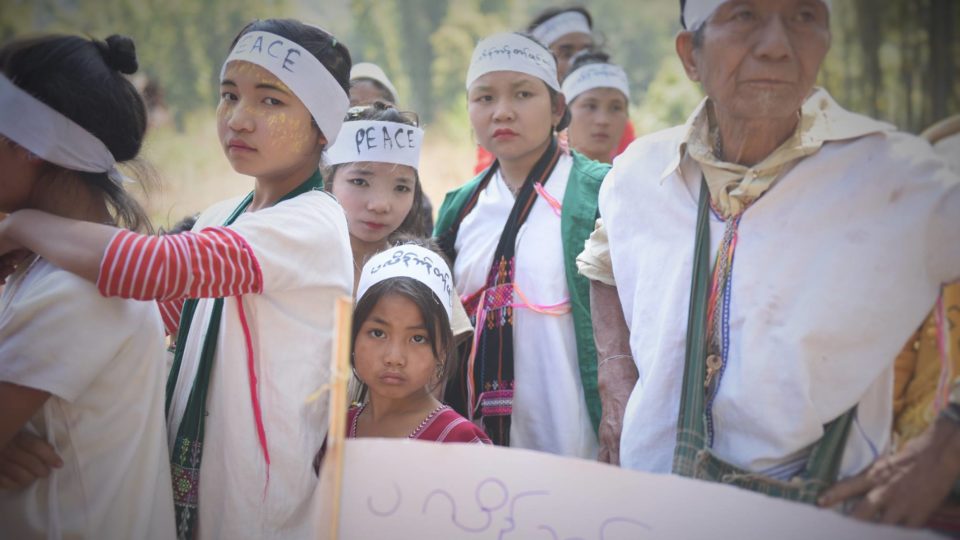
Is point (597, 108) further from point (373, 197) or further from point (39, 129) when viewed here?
point (39, 129)

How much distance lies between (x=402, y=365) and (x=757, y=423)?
1.10 metres

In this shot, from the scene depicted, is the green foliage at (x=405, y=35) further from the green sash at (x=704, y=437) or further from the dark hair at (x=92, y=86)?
the green sash at (x=704, y=437)

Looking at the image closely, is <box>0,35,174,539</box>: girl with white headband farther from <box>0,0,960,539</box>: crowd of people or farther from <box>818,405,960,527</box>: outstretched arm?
<box>818,405,960,527</box>: outstretched arm

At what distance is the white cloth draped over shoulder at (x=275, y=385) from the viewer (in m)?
1.79

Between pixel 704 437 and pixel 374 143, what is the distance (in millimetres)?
1764

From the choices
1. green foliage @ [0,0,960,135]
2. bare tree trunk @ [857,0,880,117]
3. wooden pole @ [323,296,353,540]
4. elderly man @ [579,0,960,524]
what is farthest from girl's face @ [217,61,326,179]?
green foliage @ [0,0,960,135]

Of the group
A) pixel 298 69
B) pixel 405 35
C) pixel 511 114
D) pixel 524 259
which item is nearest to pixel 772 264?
pixel 524 259

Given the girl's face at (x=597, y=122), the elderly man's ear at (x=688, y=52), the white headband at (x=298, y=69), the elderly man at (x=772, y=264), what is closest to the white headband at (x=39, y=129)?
the white headband at (x=298, y=69)

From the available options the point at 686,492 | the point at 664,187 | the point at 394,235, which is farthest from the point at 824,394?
the point at 394,235

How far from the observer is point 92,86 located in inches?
70.7

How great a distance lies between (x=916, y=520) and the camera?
53.3 inches

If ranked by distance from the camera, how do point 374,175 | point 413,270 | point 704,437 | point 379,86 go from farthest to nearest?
point 379,86
point 374,175
point 413,270
point 704,437

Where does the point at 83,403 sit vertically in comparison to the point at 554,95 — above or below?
below

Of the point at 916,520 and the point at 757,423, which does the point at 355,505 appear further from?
the point at 916,520
